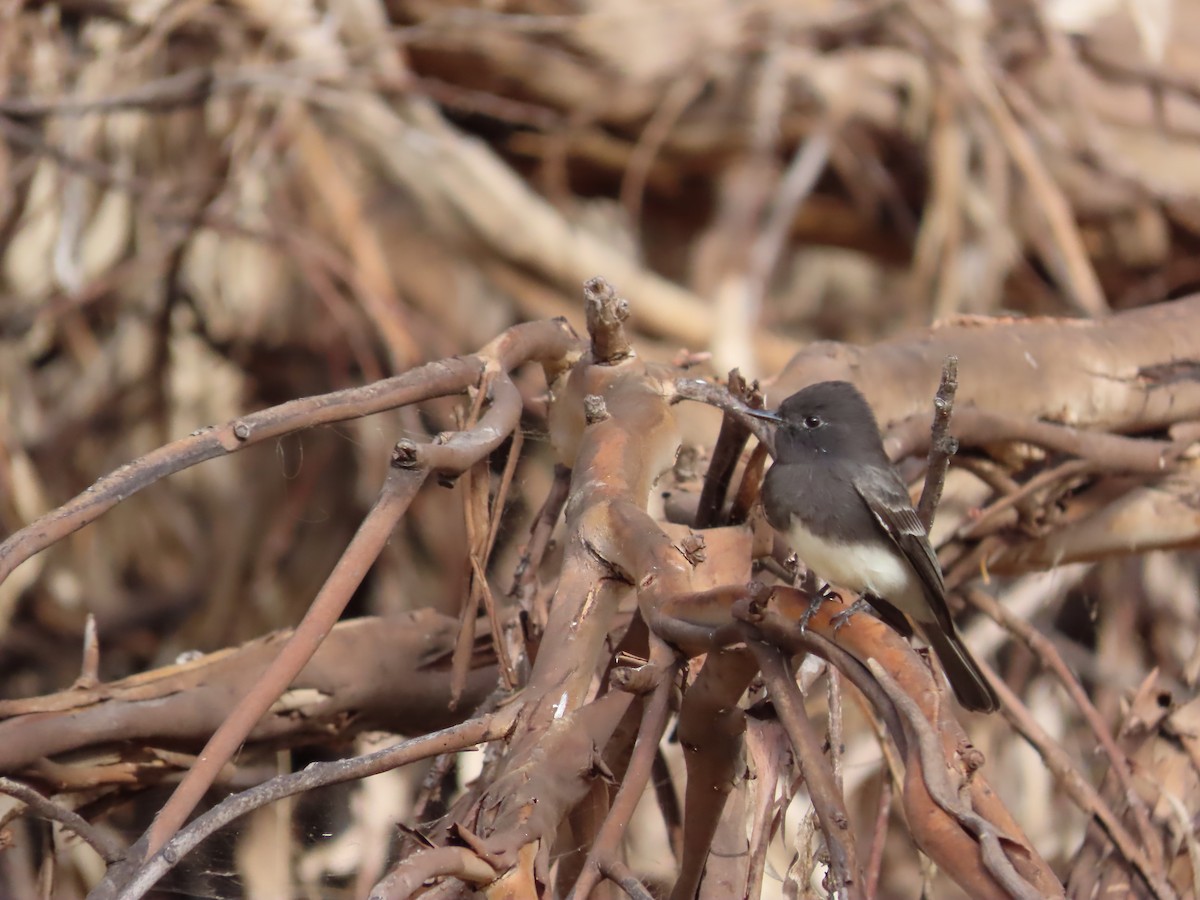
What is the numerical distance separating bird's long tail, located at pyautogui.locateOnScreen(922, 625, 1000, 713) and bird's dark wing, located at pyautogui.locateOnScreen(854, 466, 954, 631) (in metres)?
0.08

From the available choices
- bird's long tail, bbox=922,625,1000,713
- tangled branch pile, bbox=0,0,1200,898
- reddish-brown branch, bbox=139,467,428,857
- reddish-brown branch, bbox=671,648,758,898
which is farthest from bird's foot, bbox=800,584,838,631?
bird's long tail, bbox=922,625,1000,713

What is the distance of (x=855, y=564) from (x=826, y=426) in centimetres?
25

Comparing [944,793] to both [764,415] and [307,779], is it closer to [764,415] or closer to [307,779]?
[307,779]

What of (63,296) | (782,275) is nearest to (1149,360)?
(63,296)

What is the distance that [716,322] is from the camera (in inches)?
211

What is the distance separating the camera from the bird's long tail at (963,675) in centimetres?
227

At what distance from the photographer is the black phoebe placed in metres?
2.13

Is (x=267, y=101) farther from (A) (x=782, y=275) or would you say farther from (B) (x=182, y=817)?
(B) (x=182, y=817)

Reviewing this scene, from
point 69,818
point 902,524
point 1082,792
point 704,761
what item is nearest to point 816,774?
point 704,761

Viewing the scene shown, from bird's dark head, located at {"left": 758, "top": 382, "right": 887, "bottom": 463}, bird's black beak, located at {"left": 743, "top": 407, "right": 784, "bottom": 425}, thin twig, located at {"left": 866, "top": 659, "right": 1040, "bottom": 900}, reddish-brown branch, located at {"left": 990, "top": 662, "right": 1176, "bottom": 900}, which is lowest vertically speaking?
reddish-brown branch, located at {"left": 990, "top": 662, "right": 1176, "bottom": 900}

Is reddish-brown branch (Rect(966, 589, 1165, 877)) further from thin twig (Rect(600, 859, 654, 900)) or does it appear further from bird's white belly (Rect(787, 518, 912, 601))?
thin twig (Rect(600, 859, 654, 900))

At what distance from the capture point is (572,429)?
7.61ft

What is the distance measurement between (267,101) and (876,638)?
388cm

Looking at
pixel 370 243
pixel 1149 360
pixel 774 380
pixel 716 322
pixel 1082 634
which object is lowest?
pixel 1082 634
